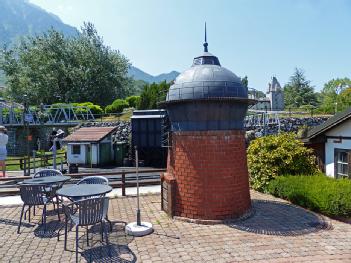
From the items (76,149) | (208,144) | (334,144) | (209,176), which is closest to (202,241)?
(209,176)

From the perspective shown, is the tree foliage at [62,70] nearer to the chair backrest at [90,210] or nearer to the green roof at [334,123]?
the green roof at [334,123]

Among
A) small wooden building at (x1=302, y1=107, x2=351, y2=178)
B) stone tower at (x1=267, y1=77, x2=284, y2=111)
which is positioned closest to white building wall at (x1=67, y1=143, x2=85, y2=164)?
small wooden building at (x1=302, y1=107, x2=351, y2=178)

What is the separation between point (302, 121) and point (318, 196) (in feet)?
56.2

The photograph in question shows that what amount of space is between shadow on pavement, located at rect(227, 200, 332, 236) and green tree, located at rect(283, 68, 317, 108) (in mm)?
50152

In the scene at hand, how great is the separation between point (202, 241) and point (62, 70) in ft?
124

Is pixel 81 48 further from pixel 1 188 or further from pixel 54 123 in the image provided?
pixel 1 188

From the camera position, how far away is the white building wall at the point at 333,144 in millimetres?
11328

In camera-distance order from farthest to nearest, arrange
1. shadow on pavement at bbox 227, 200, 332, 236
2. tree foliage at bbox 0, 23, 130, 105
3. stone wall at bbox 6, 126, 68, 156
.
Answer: tree foliage at bbox 0, 23, 130, 105
stone wall at bbox 6, 126, 68, 156
shadow on pavement at bbox 227, 200, 332, 236

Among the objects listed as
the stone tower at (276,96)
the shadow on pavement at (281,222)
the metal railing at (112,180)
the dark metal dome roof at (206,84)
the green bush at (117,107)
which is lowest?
the shadow on pavement at (281,222)

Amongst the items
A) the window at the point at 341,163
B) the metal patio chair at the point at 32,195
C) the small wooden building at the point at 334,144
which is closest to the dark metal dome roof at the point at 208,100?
the metal patio chair at the point at 32,195

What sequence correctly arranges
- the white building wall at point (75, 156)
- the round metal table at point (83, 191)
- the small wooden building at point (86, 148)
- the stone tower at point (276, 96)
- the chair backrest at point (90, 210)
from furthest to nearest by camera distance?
1. the stone tower at point (276, 96)
2. the white building wall at point (75, 156)
3. the small wooden building at point (86, 148)
4. the round metal table at point (83, 191)
5. the chair backrest at point (90, 210)

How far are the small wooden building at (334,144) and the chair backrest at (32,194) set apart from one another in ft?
32.2

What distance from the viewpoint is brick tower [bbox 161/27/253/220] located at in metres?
7.85

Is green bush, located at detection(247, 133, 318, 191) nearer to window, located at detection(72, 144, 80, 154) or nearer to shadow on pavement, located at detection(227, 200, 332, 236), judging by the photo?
shadow on pavement, located at detection(227, 200, 332, 236)
